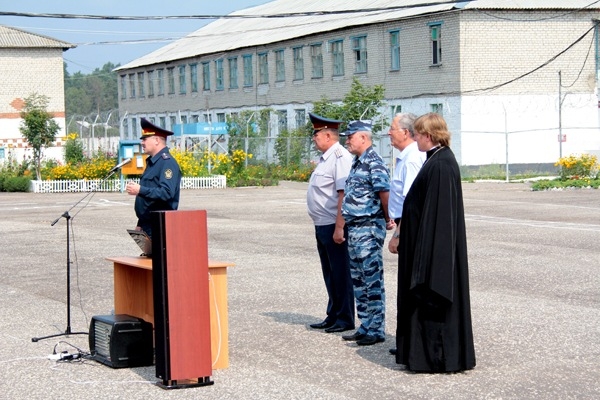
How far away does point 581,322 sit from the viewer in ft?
33.9

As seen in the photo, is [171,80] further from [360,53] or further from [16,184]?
[16,184]

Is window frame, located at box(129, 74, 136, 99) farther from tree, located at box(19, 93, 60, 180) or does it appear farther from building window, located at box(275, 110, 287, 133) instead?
tree, located at box(19, 93, 60, 180)

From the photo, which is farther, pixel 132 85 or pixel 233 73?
pixel 132 85

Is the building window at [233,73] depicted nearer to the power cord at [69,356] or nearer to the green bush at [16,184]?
the green bush at [16,184]

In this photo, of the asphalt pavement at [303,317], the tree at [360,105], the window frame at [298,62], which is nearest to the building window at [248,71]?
the window frame at [298,62]

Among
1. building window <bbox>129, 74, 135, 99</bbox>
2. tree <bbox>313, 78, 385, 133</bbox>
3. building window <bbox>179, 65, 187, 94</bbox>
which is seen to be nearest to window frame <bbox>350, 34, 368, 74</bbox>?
tree <bbox>313, 78, 385, 133</bbox>

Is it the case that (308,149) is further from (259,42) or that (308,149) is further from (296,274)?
A: (296,274)

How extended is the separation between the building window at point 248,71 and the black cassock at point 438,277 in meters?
54.1

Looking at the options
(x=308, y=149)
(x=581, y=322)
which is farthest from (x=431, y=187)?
(x=308, y=149)

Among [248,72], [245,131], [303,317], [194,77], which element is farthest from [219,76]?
[303,317]

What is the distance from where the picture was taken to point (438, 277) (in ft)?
26.9

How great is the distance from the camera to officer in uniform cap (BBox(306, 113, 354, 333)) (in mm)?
10125

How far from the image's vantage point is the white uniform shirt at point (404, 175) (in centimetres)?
906

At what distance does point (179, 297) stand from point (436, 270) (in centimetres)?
185
